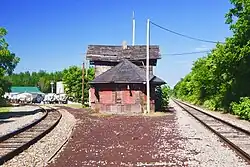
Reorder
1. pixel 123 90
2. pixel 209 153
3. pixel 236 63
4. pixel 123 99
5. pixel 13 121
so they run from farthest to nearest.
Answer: pixel 123 90, pixel 123 99, pixel 236 63, pixel 13 121, pixel 209 153

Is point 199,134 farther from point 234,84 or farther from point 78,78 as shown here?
point 78,78

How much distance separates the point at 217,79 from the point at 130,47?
12169 mm

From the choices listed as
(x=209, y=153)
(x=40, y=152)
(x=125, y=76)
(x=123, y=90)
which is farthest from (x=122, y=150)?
(x=125, y=76)

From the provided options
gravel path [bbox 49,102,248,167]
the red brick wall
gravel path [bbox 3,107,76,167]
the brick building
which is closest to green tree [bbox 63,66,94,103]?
the brick building

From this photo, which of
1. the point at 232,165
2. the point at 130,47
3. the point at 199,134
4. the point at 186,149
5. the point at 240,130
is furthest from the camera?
the point at 130,47

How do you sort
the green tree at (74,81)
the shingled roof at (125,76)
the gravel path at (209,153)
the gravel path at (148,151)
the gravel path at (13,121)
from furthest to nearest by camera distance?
1. the green tree at (74,81)
2. the shingled roof at (125,76)
3. the gravel path at (13,121)
4. the gravel path at (148,151)
5. the gravel path at (209,153)

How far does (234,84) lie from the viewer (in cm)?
3134

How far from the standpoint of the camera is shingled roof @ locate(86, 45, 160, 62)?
41.6 m

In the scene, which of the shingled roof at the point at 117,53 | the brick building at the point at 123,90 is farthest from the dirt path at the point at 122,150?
the shingled roof at the point at 117,53

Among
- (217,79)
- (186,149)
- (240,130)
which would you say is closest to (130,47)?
(217,79)

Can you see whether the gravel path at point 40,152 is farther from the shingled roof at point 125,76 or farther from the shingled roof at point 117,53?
the shingled roof at point 117,53

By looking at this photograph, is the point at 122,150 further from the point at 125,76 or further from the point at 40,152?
the point at 125,76

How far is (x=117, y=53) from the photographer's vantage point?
4347 centimetres

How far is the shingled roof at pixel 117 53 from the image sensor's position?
1639 inches
